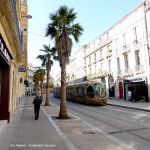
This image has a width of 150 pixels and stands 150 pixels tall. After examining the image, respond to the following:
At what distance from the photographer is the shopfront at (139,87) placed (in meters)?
35.1

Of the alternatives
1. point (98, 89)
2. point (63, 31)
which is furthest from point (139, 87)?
point (63, 31)

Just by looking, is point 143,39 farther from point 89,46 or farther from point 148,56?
→ point 89,46

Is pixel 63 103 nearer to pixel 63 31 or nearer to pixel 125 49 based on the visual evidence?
pixel 63 31

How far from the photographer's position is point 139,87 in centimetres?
3750

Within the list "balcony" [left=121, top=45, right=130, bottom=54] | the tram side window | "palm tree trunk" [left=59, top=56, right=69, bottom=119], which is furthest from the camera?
"balcony" [left=121, top=45, right=130, bottom=54]

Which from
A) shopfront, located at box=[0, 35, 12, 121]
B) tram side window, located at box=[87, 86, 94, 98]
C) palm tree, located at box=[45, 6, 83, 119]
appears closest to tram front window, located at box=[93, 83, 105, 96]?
tram side window, located at box=[87, 86, 94, 98]

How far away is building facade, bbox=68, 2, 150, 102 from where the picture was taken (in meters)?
35.2

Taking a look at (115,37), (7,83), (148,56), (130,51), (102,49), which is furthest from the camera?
(102,49)

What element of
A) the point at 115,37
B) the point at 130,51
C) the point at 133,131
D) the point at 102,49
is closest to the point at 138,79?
the point at 130,51

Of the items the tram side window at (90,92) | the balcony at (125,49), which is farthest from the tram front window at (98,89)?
the balcony at (125,49)

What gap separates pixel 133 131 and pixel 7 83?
7553 mm

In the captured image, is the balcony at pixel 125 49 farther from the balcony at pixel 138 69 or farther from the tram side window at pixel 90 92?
the tram side window at pixel 90 92

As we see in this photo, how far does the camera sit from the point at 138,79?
1433 inches

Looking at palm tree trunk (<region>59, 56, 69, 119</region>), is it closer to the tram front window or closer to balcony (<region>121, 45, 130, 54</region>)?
the tram front window
